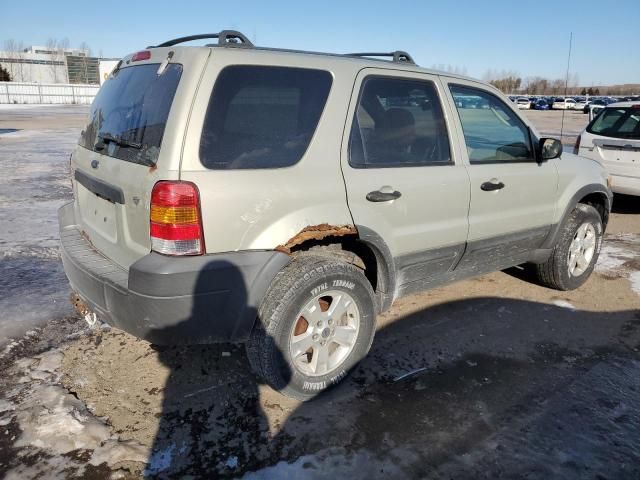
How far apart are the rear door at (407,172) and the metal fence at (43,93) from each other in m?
51.2

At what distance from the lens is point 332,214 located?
9.48ft

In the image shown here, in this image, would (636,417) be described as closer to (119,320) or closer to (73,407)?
(119,320)

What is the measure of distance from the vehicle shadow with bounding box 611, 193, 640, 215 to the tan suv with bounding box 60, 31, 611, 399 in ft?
18.5

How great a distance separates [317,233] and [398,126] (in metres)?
1.00

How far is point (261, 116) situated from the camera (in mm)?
2707

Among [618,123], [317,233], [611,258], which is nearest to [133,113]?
[317,233]

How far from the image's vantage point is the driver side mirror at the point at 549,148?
405cm

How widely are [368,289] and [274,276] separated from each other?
68cm

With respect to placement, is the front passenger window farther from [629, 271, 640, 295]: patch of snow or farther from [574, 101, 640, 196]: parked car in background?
[574, 101, 640, 196]: parked car in background

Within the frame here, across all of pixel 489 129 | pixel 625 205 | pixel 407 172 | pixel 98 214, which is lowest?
pixel 625 205

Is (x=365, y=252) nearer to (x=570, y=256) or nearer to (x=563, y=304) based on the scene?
(x=563, y=304)

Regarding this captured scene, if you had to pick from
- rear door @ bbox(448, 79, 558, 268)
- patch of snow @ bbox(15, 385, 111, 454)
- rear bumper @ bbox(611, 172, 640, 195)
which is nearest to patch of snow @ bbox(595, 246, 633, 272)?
rear bumper @ bbox(611, 172, 640, 195)


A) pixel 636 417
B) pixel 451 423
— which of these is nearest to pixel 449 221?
pixel 451 423

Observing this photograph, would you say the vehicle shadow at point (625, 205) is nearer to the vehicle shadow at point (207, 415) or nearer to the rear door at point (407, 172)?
the rear door at point (407, 172)
